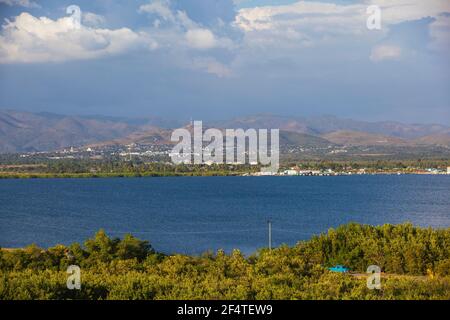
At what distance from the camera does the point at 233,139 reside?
11388cm

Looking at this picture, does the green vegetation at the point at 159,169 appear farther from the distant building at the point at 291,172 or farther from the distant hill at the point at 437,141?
the distant hill at the point at 437,141

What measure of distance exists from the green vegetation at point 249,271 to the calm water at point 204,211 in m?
9.50

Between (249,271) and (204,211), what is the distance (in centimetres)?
3042

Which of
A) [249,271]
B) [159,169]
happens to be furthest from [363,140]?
[249,271]

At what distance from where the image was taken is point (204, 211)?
40.1 m

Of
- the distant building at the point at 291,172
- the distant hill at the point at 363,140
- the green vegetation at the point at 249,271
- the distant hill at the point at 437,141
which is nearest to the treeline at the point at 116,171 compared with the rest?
the distant building at the point at 291,172

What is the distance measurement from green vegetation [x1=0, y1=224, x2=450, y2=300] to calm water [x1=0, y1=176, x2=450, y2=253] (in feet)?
31.2

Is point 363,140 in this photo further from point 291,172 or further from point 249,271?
point 249,271

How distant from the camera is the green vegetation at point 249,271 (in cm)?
725

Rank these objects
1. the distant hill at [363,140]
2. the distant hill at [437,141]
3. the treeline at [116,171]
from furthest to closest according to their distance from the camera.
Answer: the distant hill at [363,140]
the distant hill at [437,141]
the treeline at [116,171]

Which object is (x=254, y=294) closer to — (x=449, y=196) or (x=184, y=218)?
(x=184, y=218)

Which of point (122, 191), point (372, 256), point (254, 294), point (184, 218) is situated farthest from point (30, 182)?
point (254, 294)

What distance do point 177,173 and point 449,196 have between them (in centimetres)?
3783

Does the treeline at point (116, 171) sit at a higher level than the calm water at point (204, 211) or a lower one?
higher
